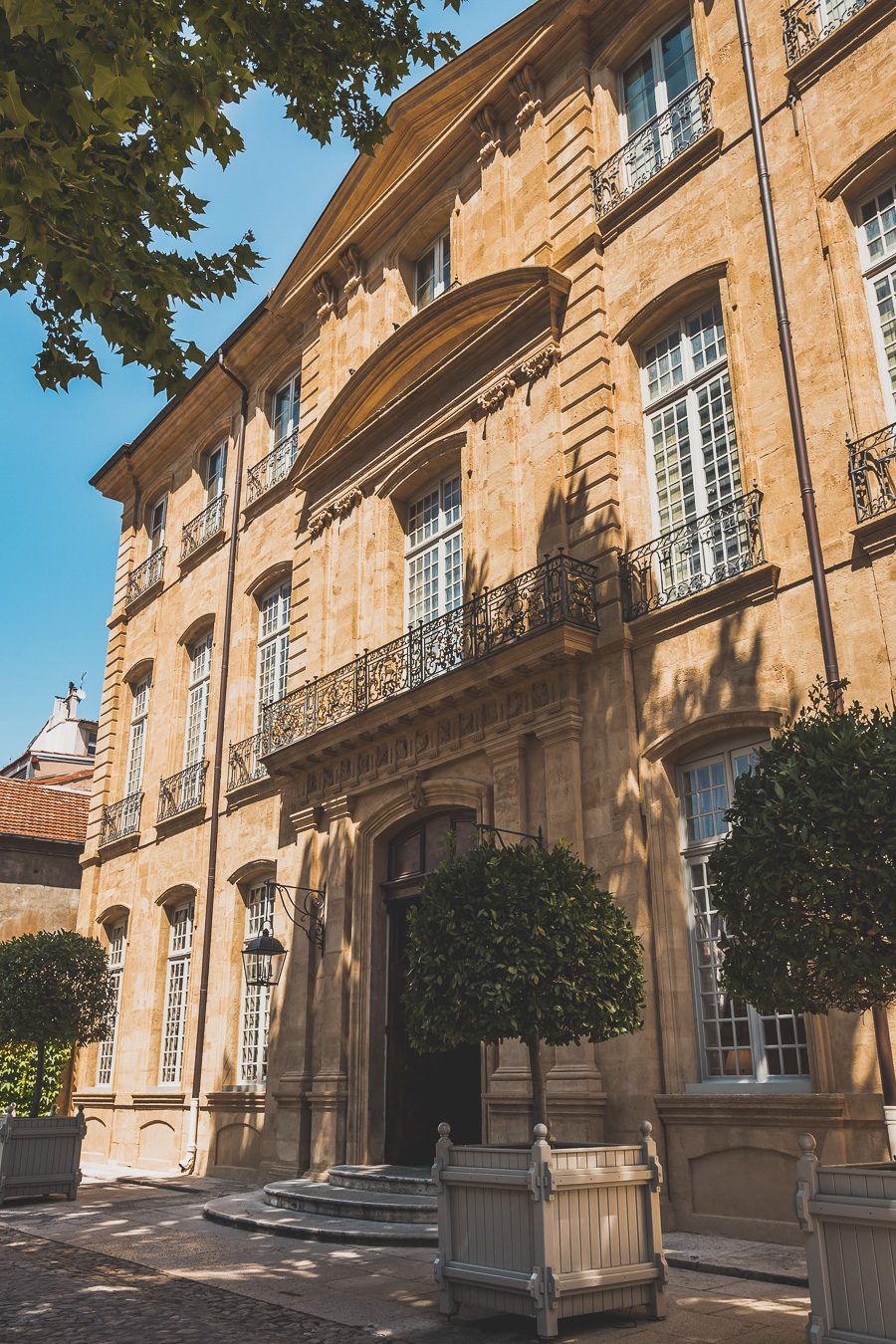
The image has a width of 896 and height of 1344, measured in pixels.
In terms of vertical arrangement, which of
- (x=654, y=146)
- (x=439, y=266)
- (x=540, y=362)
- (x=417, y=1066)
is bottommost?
(x=417, y=1066)

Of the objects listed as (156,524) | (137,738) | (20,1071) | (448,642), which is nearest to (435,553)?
(448,642)

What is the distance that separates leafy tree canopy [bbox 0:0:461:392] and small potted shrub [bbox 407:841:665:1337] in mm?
4097

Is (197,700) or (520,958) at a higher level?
(197,700)

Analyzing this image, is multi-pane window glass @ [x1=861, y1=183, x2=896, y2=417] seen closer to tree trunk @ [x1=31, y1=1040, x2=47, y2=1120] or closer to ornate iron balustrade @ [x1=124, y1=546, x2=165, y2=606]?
tree trunk @ [x1=31, y1=1040, x2=47, y2=1120]

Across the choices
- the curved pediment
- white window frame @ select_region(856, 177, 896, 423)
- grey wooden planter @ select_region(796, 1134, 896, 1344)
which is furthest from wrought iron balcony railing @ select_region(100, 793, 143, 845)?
grey wooden planter @ select_region(796, 1134, 896, 1344)

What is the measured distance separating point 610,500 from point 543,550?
1.09m

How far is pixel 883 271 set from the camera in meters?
10.3

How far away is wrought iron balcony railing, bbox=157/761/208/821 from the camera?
19.6m

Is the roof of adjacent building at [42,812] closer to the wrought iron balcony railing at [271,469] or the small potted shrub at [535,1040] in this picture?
the wrought iron balcony railing at [271,469]

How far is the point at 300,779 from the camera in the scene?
16156 millimetres

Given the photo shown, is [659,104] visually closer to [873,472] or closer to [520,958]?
[873,472]

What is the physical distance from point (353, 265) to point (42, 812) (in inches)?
538

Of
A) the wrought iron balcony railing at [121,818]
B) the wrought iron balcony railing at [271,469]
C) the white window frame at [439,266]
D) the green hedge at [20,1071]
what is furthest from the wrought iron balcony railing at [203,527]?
the green hedge at [20,1071]

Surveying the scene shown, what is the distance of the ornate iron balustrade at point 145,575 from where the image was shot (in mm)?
23719
